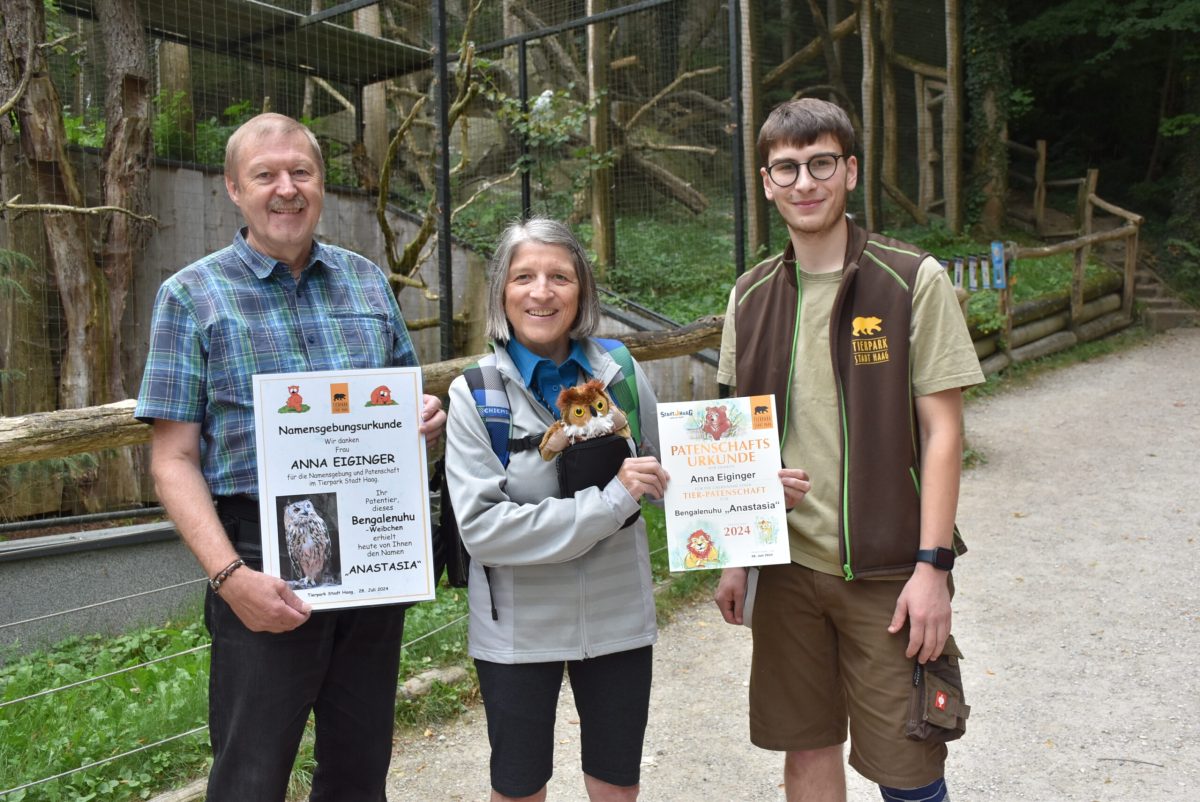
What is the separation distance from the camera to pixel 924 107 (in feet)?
59.0

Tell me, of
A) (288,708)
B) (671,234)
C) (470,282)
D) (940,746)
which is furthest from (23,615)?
(671,234)

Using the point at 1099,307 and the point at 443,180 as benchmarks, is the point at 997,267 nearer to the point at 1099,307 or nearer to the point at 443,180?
the point at 1099,307

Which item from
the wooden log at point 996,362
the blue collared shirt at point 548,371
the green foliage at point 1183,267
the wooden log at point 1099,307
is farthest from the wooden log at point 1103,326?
the blue collared shirt at point 548,371

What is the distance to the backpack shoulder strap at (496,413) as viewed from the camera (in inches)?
84.3

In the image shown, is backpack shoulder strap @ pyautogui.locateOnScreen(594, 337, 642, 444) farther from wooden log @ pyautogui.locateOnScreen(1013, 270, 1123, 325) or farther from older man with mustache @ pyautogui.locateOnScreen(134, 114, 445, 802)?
wooden log @ pyautogui.locateOnScreen(1013, 270, 1123, 325)

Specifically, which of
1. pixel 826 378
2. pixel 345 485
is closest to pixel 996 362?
pixel 826 378

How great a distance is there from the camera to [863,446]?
2207 mm

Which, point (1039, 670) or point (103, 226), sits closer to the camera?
point (1039, 670)

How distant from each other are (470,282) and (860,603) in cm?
755

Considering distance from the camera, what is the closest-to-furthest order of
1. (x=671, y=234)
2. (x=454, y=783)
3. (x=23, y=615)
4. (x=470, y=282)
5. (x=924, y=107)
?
(x=454, y=783) < (x=23, y=615) < (x=470, y=282) < (x=671, y=234) < (x=924, y=107)

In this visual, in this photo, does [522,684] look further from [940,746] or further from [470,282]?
[470,282]

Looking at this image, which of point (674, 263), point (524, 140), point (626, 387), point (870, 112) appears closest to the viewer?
point (626, 387)

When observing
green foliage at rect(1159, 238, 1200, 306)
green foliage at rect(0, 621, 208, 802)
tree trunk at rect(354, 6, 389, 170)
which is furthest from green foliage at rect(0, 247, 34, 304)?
green foliage at rect(1159, 238, 1200, 306)

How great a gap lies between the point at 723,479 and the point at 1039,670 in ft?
9.55
